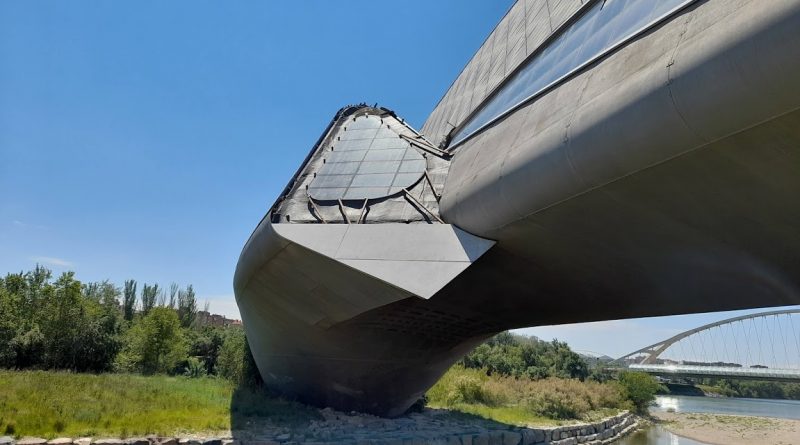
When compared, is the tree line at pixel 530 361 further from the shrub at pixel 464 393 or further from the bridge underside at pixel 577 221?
the bridge underside at pixel 577 221

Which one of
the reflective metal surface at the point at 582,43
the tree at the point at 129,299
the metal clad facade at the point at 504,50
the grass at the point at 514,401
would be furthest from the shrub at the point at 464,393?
the tree at the point at 129,299

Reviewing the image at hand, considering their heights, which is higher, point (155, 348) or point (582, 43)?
point (582, 43)

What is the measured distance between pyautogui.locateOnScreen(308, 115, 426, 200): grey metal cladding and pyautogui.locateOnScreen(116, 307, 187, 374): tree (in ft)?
47.2

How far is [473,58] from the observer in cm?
2023

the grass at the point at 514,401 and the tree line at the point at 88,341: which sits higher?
the tree line at the point at 88,341

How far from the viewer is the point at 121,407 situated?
1210cm

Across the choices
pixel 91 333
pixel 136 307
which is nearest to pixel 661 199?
pixel 91 333

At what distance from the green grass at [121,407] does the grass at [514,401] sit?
9126 millimetres

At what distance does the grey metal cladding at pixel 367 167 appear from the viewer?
442 inches

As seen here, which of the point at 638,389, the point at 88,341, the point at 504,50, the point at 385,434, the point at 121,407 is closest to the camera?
the point at 121,407

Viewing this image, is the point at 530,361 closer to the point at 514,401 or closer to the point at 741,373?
the point at 514,401

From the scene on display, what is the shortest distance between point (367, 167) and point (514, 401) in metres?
17.1

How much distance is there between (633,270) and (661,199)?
8.83 ft

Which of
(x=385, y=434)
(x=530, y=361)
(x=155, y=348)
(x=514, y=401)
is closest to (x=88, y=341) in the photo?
(x=155, y=348)
